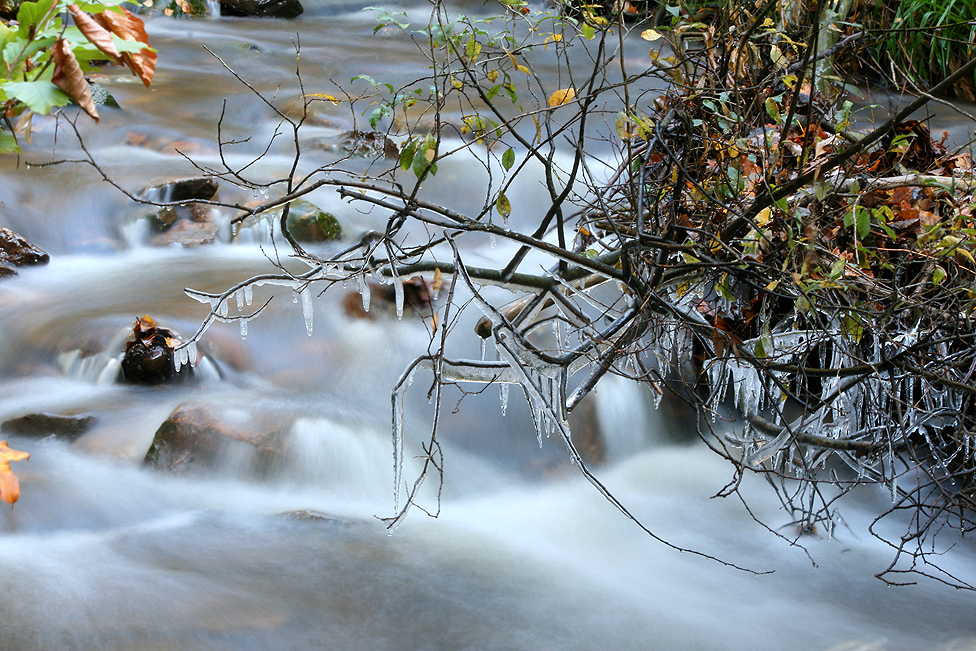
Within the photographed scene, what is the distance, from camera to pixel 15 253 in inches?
209

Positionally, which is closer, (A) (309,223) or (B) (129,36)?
(B) (129,36)

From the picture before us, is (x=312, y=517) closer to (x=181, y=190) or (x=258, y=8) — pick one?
(x=181, y=190)

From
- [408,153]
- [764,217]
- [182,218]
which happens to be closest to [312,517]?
Result: [408,153]

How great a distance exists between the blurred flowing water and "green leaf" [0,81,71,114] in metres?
2.01

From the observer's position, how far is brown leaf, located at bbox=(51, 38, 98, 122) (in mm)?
951

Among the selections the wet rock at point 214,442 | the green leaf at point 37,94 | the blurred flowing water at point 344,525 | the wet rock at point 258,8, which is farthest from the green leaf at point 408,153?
the wet rock at point 258,8

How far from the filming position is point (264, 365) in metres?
4.37

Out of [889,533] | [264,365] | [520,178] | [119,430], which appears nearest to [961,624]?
[889,533]

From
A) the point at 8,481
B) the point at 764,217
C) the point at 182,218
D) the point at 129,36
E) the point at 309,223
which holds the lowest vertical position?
the point at 182,218

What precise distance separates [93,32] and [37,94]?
103mm

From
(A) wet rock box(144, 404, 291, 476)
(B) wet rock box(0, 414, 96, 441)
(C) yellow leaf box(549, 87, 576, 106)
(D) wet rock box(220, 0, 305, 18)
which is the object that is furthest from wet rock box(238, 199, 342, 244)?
(D) wet rock box(220, 0, 305, 18)

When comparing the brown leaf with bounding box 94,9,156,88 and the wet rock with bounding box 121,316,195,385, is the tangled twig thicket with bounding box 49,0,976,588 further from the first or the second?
the brown leaf with bounding box 94,9,156,88

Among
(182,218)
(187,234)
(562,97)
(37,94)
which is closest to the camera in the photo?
(37,94)

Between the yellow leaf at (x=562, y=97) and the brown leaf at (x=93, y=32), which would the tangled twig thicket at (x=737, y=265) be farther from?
the brown leaf at (x=93, y=32)
